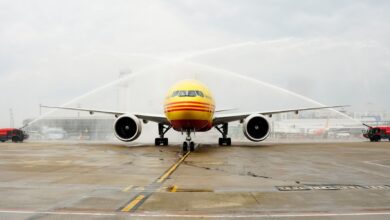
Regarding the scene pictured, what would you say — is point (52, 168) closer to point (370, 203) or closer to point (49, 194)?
point (49, 194)

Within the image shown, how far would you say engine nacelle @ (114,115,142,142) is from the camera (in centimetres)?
2867

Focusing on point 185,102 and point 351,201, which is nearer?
point 351,201

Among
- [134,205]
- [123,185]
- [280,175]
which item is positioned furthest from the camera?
[280,175]

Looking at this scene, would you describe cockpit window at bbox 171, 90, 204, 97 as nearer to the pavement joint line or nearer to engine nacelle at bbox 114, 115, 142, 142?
engine nacelle at bbox 114, 115, 142, 142

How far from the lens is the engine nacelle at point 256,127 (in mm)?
28748

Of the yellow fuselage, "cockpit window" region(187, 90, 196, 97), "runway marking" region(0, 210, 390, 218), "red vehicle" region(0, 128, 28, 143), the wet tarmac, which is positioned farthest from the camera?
"red vehicle" region(0, 128, 28, 143)

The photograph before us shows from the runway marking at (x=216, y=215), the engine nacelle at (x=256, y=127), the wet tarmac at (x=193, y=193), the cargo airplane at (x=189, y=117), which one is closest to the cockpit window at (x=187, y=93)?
the cargo airplane at (x=189, y=117)

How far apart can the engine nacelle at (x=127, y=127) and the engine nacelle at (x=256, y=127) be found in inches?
308

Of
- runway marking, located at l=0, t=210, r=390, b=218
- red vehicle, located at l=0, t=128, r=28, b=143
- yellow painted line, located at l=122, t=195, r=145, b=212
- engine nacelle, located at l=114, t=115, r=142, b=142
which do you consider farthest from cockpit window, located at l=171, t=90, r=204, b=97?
red vehicle, located at l=0, t=128, r=28, b=143

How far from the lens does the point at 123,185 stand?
1021 centimetres

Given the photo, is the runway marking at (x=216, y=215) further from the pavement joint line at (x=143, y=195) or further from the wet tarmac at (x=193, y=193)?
the pavement joint line at (x=143, y=195)

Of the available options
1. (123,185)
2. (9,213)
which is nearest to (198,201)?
(123,185)

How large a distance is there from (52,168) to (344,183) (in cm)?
977

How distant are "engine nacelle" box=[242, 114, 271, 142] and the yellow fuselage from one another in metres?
4.03
